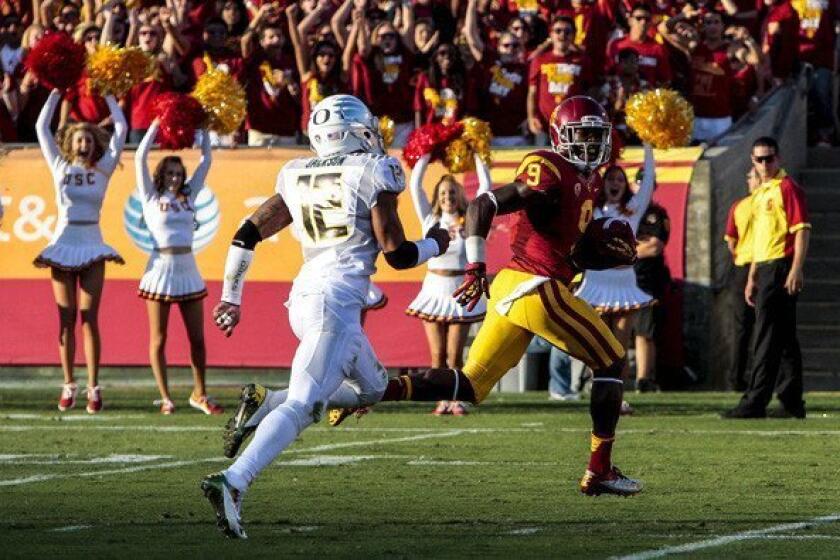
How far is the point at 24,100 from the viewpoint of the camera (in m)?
20.6

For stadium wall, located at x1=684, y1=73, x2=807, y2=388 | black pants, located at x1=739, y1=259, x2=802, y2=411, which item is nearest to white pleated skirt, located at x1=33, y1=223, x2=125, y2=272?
black pants, located at x1=739, y1=259, x2=802, y2=411

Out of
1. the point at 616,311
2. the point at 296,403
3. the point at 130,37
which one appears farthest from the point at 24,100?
the point at 296,403

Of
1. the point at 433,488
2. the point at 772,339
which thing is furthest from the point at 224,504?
the point at 772,339

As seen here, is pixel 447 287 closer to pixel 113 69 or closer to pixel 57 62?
pixel 113 69

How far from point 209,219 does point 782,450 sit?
7.97 m

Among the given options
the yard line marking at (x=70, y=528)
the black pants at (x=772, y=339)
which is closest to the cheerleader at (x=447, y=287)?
the black pants at (x=772, y=339)

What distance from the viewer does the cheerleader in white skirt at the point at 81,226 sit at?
1570 centimetres

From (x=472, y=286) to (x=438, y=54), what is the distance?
393 inches

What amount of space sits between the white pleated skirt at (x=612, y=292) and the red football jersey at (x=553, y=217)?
19.3ft

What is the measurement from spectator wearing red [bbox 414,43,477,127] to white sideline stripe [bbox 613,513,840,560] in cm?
1072

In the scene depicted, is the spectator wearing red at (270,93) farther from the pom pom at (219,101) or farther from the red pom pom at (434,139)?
the red pom pom at (434,139)

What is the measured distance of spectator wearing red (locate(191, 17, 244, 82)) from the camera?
19.8 metres

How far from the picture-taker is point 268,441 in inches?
321

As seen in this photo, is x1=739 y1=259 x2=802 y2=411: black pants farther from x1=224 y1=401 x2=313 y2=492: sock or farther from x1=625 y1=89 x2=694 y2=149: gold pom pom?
x1=224 y1=401 x2=313 y2=492: sock
